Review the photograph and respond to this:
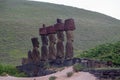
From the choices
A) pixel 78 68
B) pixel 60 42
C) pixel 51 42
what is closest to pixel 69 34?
pixel 60 42

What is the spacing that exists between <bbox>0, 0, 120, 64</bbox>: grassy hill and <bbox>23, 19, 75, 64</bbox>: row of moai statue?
2431 centimetres

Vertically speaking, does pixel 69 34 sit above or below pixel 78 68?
above

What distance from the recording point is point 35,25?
85.8 meters

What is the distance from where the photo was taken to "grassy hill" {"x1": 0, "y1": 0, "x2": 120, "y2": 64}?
6988 centimetres

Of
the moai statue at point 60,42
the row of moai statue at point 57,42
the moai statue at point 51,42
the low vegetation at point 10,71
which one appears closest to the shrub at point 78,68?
the row of moai statue at point 57,42

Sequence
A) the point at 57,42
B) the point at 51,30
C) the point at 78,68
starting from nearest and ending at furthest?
the point at 78,68 < the point at 57,42 < the point at 51,30

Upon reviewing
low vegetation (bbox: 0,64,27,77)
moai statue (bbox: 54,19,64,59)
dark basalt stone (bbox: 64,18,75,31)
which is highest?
dark basalt stone (bbox: 64,18,75,31)

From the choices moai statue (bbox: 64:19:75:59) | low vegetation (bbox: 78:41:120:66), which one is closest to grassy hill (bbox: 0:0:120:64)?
low vegetation (bbox: 78:41:120:66)

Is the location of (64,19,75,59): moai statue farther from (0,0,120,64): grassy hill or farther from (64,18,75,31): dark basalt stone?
(0,0,120,64): grassy hill

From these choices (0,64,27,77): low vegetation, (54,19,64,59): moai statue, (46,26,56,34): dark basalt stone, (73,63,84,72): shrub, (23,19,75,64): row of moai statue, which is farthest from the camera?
(0,64,27,77): low vegetation

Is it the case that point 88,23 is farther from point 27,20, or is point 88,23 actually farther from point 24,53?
point 24,53

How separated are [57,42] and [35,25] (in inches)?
2120

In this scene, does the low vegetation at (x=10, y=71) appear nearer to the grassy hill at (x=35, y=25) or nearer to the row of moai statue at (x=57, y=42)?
the row of moai statue at (x=57, y=42)

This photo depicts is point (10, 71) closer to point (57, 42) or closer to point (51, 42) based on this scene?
point (51, 42)
